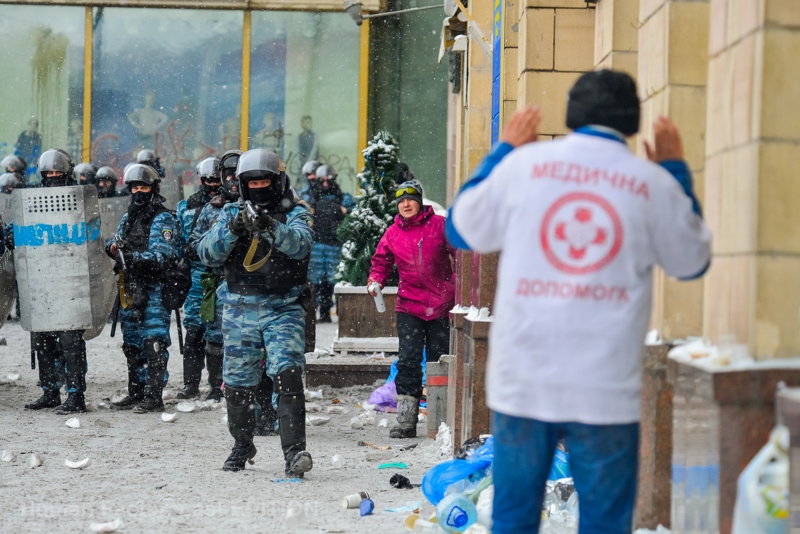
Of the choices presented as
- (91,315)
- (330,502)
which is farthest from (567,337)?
(91,315)

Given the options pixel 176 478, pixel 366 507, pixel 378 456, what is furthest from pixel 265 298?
pixel 378 456

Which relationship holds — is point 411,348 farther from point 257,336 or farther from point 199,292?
point 199,292

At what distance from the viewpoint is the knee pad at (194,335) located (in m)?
9.47

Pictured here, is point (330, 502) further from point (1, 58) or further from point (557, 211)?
point (1, 58)

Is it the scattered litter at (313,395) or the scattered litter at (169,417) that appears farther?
the scattered litter at (313,395)

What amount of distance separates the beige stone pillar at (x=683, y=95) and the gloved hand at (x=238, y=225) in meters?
2.52

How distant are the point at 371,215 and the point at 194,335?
106 inches

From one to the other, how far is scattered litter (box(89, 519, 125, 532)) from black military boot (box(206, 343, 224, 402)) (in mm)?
4271

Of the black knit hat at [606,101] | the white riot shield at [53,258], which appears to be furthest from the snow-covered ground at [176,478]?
the black knit hat at [606,101]

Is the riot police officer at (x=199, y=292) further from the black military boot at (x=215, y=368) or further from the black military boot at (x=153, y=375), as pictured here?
the black military boot at (x=153, y=375)

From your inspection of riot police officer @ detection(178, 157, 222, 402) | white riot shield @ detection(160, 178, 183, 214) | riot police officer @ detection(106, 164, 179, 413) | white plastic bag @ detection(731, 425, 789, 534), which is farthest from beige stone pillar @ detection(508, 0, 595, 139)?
white riot shield @ detection(160, 178, 183, 214)

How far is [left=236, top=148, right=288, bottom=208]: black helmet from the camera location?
6332 millimetres

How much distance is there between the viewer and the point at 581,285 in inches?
112

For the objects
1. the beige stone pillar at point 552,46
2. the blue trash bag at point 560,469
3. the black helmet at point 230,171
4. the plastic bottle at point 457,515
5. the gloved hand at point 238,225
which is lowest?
the plastic bottle at point 457,515
